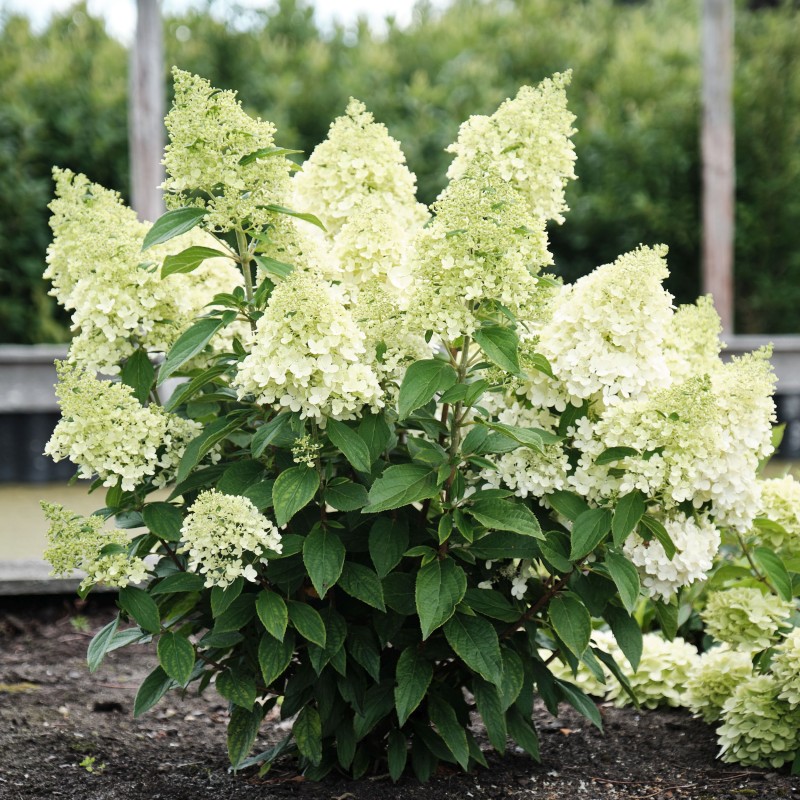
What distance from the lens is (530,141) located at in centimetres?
255

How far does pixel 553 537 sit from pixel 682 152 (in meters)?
7.43

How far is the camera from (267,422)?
239 centimetres

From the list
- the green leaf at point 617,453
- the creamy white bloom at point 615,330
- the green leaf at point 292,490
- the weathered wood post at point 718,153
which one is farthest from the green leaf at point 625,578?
the weathered wood post at point 718,153

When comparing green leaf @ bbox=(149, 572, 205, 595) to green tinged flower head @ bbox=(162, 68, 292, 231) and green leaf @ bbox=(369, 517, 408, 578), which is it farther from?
green tinged flower head @ bbox=(162, 68, 292, 231)

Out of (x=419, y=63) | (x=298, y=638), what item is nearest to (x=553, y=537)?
(x=298, y=638)

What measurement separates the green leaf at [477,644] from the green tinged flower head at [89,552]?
68cm

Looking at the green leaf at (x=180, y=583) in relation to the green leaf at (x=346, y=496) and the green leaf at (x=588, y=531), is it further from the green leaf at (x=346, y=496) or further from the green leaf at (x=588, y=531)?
the green leaf at (x=588, y=531)

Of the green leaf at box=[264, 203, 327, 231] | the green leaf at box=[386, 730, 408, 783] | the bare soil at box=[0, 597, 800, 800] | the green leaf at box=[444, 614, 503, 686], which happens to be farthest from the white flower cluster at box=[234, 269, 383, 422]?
the bare soil at box=[0, 597, 800, 800]

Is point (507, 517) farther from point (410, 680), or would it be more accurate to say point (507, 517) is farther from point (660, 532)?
point (410, 680)

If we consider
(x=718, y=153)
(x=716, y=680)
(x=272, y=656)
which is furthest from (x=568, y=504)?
(x=718, y=153)

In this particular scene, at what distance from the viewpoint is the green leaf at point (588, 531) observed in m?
Answer: 2.28

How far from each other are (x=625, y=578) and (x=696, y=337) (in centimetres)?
79

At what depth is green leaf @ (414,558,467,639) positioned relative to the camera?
2.21 meters

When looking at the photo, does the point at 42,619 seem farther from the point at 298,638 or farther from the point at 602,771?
the point at 602,771
